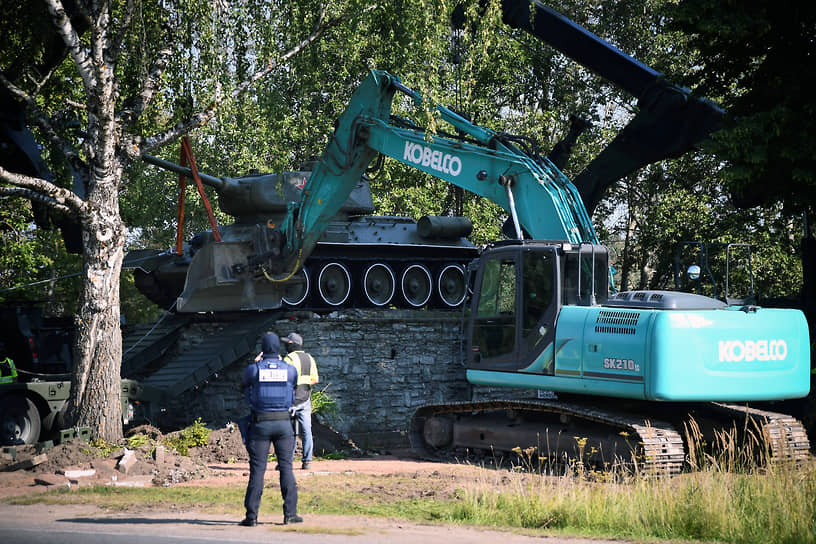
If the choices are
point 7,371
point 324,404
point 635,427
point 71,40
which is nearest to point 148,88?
point 71,40

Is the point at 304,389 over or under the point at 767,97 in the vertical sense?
under

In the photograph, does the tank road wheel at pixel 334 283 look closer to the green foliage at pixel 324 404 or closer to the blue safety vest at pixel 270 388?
the green foliage at pixel 324 404

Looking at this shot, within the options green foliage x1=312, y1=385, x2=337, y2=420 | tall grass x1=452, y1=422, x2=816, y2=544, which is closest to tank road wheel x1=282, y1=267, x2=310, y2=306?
green foliage x1=312, y1=385, x2=337, y2=420

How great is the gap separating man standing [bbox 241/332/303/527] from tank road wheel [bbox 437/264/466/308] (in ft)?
44.6

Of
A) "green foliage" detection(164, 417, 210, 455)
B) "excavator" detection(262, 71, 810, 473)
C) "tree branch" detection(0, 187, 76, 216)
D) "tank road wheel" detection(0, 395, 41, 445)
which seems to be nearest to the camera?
"excavator" detection(262, 71, 810, 473)

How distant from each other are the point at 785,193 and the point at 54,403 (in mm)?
11982

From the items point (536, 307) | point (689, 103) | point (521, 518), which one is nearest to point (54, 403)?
point (536, 307)

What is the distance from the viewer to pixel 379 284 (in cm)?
2192

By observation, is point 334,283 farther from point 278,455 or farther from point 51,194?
point 278,455

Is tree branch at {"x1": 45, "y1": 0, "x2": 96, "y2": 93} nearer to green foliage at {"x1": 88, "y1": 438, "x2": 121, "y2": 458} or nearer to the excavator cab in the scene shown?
green foliage at {"x1": 88, "y1": 438, "x2": 121, "y2": 458}

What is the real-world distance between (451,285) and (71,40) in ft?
36.9

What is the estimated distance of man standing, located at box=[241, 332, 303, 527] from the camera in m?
9.04

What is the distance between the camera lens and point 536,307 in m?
12.8

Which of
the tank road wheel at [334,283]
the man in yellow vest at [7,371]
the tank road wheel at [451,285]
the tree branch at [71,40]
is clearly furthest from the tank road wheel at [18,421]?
the tank road wheel at [451,285]
